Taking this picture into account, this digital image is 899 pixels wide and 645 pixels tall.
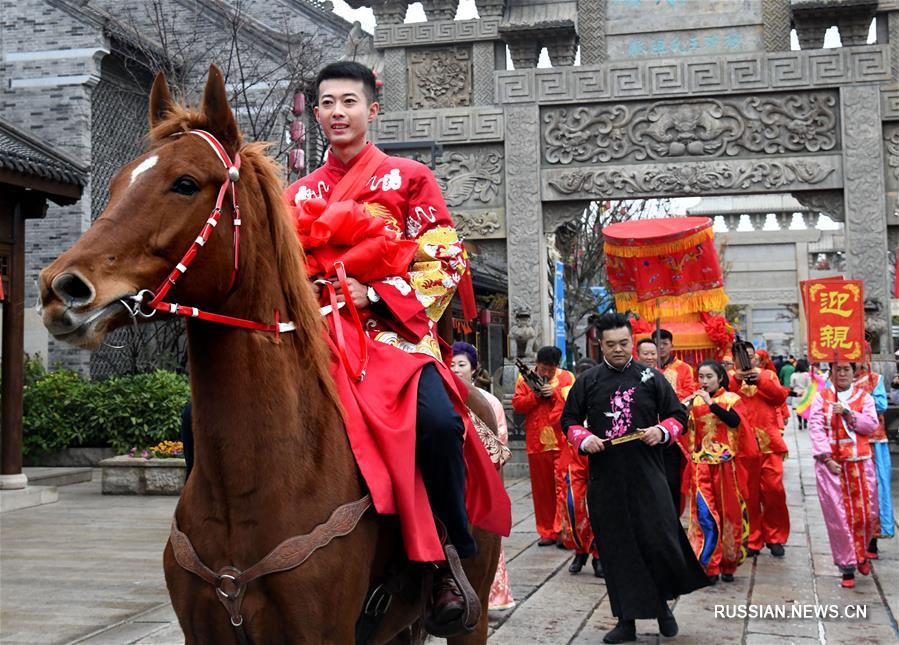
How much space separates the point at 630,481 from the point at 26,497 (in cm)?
794

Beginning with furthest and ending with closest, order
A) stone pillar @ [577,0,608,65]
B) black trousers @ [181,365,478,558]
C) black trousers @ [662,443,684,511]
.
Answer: stone pillar @ [577,0,608,65]
black trousers @ [662,443,684,511]
black trousers @ [181,365,478,558]

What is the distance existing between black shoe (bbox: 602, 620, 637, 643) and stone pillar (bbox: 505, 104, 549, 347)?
950 cm

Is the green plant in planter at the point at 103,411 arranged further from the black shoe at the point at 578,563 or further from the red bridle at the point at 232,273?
the red bridle at the point at 232,273

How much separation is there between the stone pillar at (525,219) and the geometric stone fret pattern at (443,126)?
0.26 metres

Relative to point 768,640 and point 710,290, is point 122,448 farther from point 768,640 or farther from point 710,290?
point 768,640

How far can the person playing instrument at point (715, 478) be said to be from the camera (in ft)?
25.1

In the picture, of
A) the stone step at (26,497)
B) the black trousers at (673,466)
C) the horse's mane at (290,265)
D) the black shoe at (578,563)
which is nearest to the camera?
the horse's mane at (290,265)

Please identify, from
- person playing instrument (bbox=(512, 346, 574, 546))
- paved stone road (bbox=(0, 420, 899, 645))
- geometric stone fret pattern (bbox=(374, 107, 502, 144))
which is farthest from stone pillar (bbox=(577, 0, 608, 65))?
paved stone road (bbox=(0, 420, 899, 645))

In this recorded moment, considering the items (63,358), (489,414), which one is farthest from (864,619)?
(63,358)

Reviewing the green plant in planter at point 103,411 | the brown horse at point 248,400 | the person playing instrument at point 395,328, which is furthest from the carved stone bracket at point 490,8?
the brown horse at point 248,400

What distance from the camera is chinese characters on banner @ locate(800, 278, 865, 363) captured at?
773 centimetres

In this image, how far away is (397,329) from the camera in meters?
3.42

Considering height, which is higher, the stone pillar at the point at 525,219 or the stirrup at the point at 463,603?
the stone pillar at the point at 525,219

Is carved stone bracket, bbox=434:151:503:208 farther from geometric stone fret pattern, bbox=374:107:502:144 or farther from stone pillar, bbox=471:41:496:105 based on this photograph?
stone pillar, bbox=471:41:496:105
